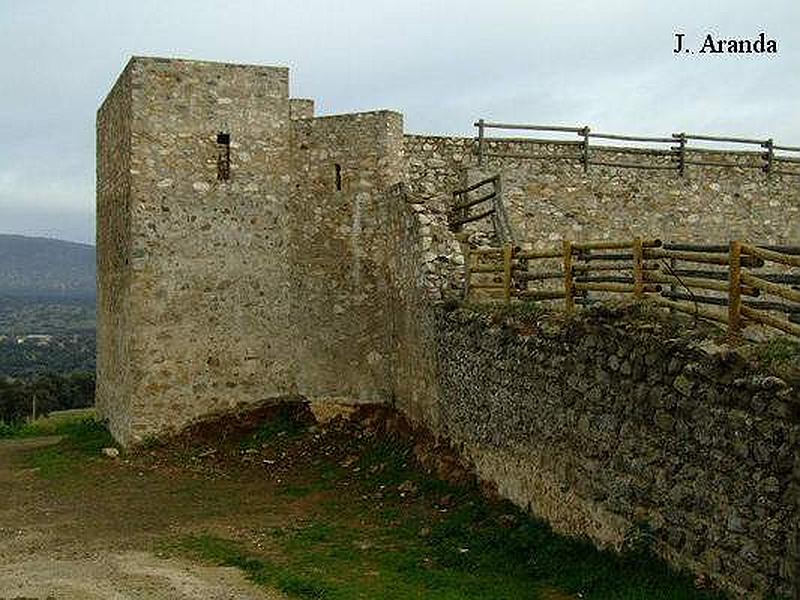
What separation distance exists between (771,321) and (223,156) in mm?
12812

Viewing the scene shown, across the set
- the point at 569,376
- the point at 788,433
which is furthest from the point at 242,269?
the point at 788,433

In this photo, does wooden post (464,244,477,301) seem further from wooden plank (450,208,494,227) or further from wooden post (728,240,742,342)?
wooden post (728,240,742,342)

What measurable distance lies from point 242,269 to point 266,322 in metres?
1.20

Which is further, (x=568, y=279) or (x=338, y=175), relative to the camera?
(x=338, y=175)

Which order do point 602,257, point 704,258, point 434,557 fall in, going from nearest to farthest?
point 704,258 → point 434,557 → point 602,257

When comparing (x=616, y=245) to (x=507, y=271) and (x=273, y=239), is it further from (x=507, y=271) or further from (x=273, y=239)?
(x=273, y=239)

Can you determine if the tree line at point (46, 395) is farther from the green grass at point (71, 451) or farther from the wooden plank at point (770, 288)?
the wooden plank at point (770, 288)

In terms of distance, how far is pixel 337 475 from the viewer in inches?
615

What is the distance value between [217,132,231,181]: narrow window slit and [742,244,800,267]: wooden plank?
1211 centimetres

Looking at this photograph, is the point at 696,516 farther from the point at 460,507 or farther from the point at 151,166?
the point at 151,166

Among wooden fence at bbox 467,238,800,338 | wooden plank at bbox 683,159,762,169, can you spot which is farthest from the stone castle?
wooden plank at bbox 683,159,762,169

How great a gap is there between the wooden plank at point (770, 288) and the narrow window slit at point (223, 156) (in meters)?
12.2

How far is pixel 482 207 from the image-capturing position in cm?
2005

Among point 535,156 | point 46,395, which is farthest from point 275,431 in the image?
point 46,395
